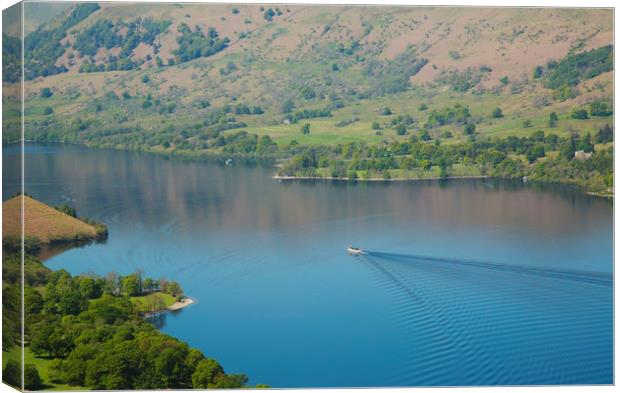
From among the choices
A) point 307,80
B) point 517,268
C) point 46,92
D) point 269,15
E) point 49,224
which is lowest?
point 517,268

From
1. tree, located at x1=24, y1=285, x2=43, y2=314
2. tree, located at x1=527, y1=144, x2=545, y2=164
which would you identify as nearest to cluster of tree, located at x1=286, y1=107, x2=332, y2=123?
tree, located at x1=527, y1=144, x2=545, y2=164

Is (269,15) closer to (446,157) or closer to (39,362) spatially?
(446,157)

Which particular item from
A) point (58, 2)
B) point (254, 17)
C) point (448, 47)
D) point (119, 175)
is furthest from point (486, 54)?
point (58, 2)

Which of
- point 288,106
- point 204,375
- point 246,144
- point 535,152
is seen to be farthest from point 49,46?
point 204,375

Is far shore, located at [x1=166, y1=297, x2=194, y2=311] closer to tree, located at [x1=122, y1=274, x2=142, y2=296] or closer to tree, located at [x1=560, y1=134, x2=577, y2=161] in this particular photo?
tree, located at [x1=122, y1=274, x2=142, y2=296]

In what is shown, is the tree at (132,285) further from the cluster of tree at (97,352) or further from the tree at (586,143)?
the tree at (586,143)

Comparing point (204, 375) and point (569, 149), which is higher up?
point (569, 149)

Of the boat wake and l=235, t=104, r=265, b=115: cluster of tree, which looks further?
l=235, t=104, r=265, b=115: cluster of tree
